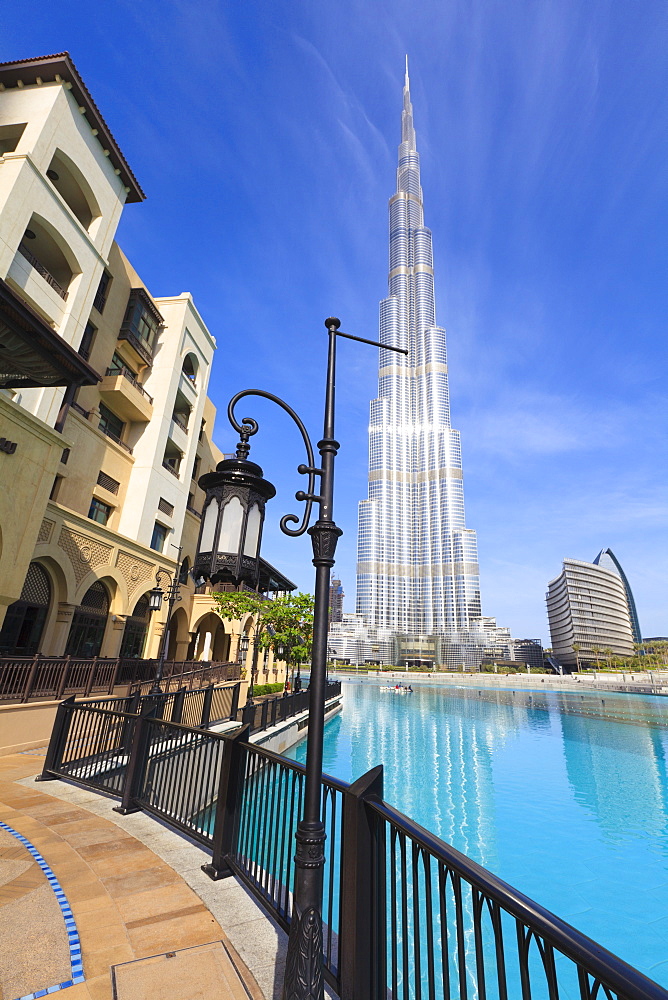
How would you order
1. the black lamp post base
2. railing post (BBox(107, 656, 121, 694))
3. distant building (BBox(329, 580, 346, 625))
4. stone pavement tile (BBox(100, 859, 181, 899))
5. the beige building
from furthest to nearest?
distant building (BBox(329, 580, 346, 625)), railing post (BBox(107, 656, 121, 694)), the beige building, stone pavement tile (BBox(100, 859, 181, 899)), the black lamp post base

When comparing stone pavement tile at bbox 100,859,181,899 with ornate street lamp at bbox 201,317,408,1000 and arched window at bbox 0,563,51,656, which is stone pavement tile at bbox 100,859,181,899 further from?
arched window at bbox 0,563,51,656

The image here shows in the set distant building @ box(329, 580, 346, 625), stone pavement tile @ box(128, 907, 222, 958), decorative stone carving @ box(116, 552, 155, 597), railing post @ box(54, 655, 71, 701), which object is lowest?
stone pavement tile @ box(128, 907, 222, 958)

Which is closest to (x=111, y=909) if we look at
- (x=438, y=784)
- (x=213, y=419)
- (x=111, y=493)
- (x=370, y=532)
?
(x=438, y=784)

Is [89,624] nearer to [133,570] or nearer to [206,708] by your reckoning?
[133,570]

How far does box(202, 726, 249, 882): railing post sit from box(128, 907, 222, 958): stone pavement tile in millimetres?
719

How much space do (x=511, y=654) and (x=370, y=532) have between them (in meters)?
58.9

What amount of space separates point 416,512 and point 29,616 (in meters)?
154

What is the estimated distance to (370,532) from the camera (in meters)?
158

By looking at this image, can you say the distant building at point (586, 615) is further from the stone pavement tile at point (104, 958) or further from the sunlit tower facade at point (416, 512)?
the stone pavement tile at point (104, 958)

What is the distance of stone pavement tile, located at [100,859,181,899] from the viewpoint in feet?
13.5

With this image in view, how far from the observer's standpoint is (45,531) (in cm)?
1548

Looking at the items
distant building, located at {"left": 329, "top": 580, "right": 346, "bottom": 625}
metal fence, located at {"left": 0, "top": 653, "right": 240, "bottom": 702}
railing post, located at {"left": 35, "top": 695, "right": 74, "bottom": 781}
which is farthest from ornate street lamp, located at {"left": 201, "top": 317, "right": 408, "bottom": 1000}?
distant building, located at {"left": 329, "top": 580, "right": 346, "bottom": 625}

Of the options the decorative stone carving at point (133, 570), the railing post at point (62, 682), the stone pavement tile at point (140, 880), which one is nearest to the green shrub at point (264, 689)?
the decorative stone carving at point (133, 570)

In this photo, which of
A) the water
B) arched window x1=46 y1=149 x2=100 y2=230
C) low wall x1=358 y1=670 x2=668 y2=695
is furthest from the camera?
low wall x1=358 y1=670 x2=668 y2=695
